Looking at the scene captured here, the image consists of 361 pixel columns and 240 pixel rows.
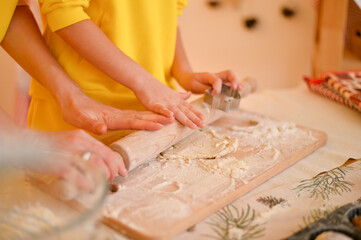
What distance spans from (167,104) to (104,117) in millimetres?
145

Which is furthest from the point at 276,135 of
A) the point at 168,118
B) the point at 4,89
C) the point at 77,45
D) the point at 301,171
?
the point at 4,89

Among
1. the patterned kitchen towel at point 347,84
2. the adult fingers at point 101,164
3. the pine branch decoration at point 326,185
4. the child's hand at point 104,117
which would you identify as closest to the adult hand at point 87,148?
the adult fingers at point 101,164

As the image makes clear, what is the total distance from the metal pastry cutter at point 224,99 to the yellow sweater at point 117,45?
0.15m

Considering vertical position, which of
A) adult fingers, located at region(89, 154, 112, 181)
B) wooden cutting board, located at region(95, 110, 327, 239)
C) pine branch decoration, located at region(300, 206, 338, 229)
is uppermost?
adult fingers, located at region(89, 154, 112, 181)

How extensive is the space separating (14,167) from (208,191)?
0.34m

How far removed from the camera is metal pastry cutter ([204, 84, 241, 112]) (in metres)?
1.00

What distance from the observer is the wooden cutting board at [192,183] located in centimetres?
62

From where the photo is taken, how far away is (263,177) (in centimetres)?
78

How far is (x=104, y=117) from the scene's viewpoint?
0.86 meters

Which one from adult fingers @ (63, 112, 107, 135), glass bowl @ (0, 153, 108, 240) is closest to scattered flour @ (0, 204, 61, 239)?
glass bowl @ (0, 153, 108, 240)

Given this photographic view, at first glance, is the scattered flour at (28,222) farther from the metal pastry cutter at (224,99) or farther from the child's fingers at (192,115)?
the metal pastry cutter at (224,99)

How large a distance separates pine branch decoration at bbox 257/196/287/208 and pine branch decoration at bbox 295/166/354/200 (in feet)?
0.19

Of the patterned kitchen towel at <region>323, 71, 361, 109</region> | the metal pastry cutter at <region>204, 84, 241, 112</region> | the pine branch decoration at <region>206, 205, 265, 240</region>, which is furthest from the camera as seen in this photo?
the patterned kitchen towel at <region>323, 71, 361, 109</region>

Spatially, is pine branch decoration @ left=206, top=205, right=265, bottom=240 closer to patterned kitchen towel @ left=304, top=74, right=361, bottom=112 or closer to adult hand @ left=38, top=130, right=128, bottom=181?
adult hand @ left=38, top=130, right=128, bottom=181
